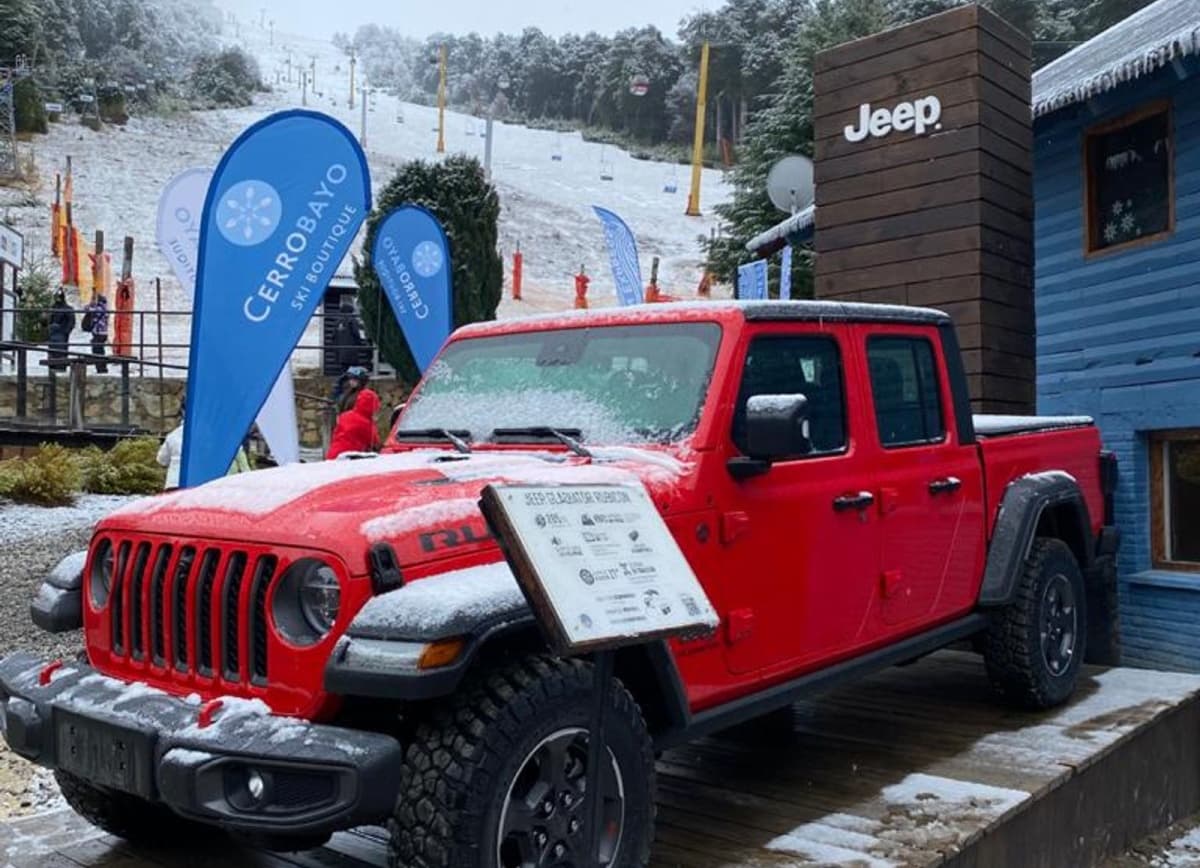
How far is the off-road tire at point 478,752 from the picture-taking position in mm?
2703

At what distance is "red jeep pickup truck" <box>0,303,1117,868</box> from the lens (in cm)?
273

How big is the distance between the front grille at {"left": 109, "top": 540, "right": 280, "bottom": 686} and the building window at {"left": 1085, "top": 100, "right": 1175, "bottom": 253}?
6.58 m

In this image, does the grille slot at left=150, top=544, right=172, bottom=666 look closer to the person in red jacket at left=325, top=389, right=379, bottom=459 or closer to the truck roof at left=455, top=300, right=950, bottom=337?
the truck roof at left=455, top=300, right=950, bottom=337

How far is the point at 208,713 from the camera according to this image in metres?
2.83

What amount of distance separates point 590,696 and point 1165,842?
3.90 metres

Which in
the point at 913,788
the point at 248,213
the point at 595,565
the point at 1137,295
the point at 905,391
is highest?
the point at 248,213

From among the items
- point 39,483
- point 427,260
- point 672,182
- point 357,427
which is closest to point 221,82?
point 672,182

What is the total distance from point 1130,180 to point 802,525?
5.14 metres

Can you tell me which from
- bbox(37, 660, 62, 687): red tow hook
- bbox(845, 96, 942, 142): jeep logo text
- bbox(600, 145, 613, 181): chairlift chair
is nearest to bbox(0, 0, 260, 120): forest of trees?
bbox(600, 145, 613, 181): chairlift chair

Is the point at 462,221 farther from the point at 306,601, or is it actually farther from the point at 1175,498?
the point at 306,601

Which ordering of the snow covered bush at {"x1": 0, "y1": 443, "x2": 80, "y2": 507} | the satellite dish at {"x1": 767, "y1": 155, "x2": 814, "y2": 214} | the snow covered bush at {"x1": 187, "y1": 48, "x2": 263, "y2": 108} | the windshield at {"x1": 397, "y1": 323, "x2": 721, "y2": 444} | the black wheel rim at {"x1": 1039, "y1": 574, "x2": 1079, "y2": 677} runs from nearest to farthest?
the windshield at {"x1": 397, "y1": 323, "x2": 721, "y2": 444} < the black wheel rim at {"x1": 1039, "y1": 574, "x2": 1079, "y2": 677} < the snow covered bush at {"x1": 0, "y1": 443, "x2": 80, "y2": 507} < the satellite dish at {"x1": 767, "y1": 155, "x2": 814, "y2": 214} < the snow covered bush at {"x1": 187, "y1": 48, "x2": 263, "y2": 108}

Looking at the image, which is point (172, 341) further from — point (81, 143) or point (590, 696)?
point (81, 143)

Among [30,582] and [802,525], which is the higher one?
[802,525]

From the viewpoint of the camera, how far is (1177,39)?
6316 millimetres
